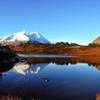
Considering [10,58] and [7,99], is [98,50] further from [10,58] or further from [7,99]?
[7,99]

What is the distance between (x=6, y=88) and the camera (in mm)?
39562

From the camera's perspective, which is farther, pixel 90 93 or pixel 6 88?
pixel 6 88

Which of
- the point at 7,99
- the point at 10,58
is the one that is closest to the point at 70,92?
the point at 7,99

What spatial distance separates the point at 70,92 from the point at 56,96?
3891mm

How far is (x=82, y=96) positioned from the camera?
114 ft

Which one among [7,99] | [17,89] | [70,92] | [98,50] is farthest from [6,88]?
[98,50]

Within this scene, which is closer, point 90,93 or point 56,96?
point 56,96

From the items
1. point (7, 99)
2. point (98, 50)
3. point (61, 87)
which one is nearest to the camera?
point (7, 99)

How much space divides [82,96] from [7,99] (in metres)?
10.9

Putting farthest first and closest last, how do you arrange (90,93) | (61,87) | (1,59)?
(1,59) < (61,87) < (90,93)

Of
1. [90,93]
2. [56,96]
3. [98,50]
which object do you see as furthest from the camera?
[98,50]

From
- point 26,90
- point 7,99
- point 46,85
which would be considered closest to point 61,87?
point 46,85

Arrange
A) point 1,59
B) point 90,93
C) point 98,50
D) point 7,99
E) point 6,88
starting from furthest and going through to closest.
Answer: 1. point 98,50
2. point 1,59
3. point 6,88
4. point 90,93
5. point 7,99

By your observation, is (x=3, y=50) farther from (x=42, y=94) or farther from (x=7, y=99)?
(x=7, y=99)
